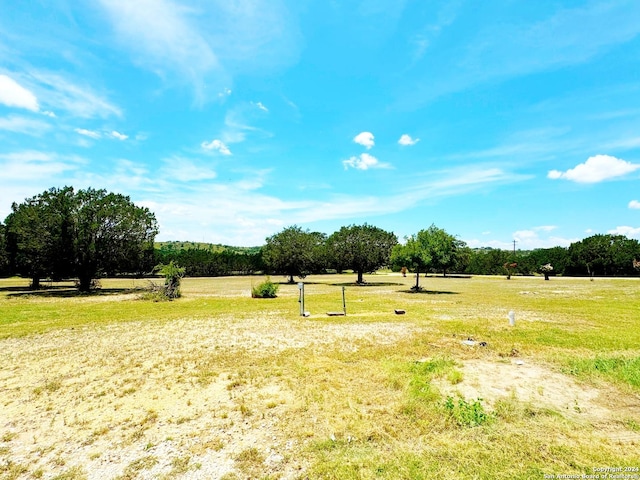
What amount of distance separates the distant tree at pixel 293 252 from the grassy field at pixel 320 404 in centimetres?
3769

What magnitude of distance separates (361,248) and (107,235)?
3236 centimetres

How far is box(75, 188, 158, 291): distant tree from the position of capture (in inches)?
1330

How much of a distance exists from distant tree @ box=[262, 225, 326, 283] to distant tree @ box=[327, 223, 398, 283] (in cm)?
309

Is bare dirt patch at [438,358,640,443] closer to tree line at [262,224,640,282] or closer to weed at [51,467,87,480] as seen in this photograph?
weed at [51,467,87,480]

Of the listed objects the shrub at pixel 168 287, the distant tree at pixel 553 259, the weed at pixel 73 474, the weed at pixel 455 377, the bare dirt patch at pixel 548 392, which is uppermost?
the distant tree at pixel 553 259

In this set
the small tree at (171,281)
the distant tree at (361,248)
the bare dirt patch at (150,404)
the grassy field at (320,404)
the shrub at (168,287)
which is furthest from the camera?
the distant tree at (361,248)

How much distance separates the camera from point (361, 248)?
4862 centimetres

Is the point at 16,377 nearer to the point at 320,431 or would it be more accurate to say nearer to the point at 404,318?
the point at 320,431

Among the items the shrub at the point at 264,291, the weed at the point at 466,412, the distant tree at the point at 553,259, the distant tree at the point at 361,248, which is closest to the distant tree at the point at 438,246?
the distant tree at the point at 361,248

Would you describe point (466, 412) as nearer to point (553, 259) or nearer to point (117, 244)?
point (117, 244)

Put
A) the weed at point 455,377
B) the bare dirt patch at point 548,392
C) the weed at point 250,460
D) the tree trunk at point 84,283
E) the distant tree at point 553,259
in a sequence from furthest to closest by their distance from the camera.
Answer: the distant tree at point 553,259
the tree trunk at point 84,283
the weed at point 455,377
the bare dirt patch at point 548,392
the weed at point 250,460

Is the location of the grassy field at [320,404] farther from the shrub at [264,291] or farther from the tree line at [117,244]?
the tree line at [117,244]

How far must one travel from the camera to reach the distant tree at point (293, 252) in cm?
5172

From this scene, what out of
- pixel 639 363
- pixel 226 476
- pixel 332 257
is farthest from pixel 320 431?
pixel 332 257
